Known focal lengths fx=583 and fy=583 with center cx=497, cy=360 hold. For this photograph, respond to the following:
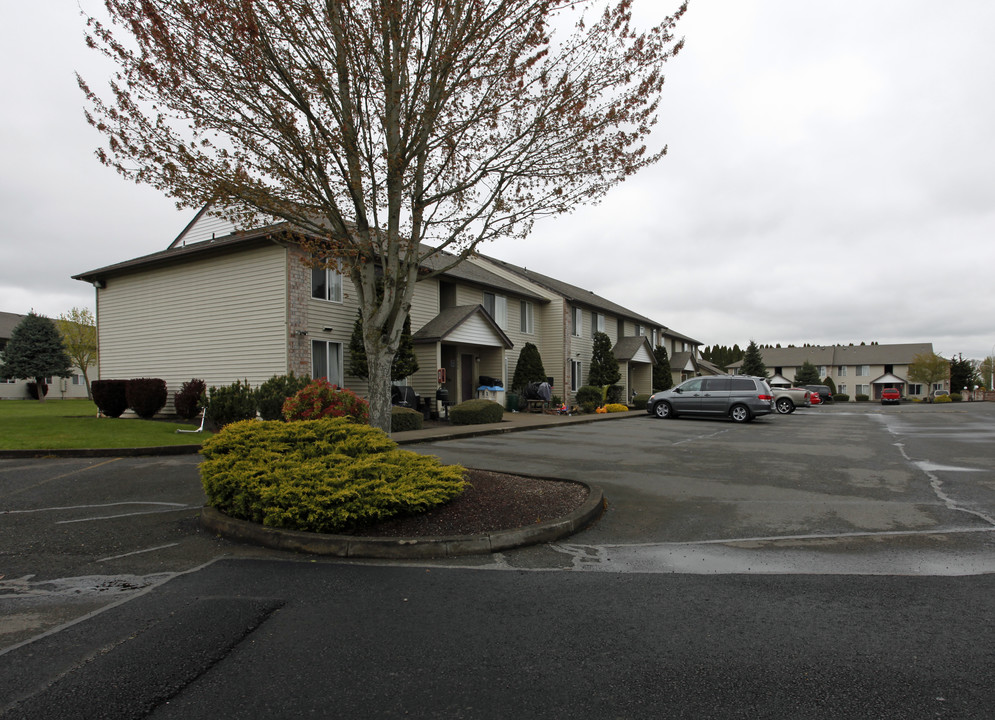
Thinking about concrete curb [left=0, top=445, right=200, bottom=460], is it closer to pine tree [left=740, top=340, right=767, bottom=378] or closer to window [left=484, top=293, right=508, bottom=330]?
window [left=484, top=293, right=508, bottom=330]

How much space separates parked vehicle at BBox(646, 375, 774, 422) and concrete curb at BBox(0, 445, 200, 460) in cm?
1837

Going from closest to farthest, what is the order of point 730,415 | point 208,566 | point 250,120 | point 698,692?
1. point 698,692
2. point 208,566
3. point 250,120
4. point 730,415

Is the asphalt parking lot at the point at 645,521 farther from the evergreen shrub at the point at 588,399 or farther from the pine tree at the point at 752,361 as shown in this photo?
the pine tree at the point at 752,361

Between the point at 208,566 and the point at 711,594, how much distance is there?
3.99 metres

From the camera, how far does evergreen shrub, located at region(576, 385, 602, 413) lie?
27733mm

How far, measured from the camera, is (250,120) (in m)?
7.79

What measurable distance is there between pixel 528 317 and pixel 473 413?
11.4m

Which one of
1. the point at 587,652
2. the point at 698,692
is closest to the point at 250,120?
the point at 587,652

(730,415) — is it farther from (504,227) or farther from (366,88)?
(366,88)

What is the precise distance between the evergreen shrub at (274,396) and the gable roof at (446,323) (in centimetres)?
582

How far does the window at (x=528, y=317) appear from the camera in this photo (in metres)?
29.2

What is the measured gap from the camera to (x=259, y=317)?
17688mm

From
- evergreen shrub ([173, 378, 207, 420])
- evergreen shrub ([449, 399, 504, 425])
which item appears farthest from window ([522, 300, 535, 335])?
evergreen shrub ([173, 378, 207, 420])

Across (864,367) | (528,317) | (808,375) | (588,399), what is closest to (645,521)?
(588,399)
